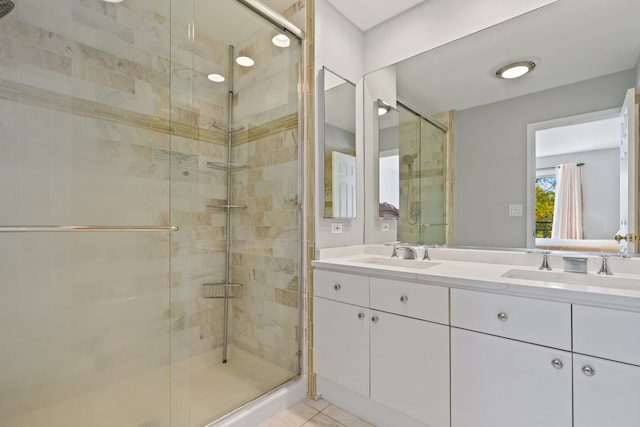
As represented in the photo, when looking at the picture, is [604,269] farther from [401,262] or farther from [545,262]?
[401,262]

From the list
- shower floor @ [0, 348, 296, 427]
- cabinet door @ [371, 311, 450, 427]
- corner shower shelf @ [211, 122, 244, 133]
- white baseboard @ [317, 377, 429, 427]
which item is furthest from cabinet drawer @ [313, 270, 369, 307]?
corner shower shelf @ [211, 122, 244, 133]

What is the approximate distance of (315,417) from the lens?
1.69 m

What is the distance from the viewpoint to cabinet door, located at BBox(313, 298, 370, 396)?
5.27 feet

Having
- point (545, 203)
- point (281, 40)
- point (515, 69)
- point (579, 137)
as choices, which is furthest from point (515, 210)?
point (281, 40)

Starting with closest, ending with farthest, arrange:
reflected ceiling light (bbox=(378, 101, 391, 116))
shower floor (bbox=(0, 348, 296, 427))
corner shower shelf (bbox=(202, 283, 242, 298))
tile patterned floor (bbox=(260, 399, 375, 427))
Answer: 1. shower floor (bbox=(0, 348, 296, 427))
2. tile patterned floor (bbox=(260, 399, 375, 427))
3. reflected ceiling light (bbox=(378, 101, 391, 116))
4. corner shower shelf (bbox=(202, 283, 242, 298))

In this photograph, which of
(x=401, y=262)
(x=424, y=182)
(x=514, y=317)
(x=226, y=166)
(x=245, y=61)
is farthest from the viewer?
(x=226, y=166)

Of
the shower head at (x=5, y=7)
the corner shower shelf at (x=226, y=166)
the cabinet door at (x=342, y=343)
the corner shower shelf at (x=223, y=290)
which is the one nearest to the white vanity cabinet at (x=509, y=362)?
the cabinet door at (x=342, y=343)

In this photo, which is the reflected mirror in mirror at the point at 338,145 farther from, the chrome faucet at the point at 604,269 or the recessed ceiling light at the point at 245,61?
the chrome faucet at the point at 604,269

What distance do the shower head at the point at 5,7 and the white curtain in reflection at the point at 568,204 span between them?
101 inches

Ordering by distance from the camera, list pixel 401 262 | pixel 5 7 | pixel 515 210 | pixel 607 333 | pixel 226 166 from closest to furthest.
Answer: pixel 607 333
pixel 5 7
pixel 515 210
pixel 401 262
pixel 226 166

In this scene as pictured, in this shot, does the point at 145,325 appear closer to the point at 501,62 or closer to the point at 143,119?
the point at 143,119

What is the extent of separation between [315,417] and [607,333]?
1392 millimetres

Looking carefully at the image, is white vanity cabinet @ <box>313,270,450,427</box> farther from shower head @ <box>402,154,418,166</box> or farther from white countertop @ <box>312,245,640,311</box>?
shower head @ <box>402,154,418,166</box>

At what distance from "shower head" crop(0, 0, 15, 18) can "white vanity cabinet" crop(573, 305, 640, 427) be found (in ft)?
8.18
